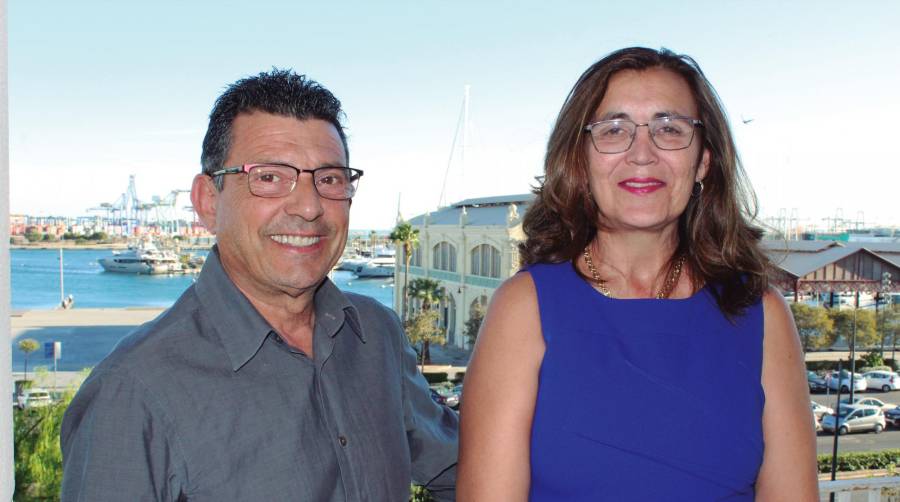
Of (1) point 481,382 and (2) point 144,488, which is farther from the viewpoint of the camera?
(1) point 481,382

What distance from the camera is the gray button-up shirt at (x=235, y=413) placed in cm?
137

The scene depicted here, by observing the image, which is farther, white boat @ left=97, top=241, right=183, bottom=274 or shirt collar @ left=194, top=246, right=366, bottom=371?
white boat @ left=97, top=241, right=183, bottom=274

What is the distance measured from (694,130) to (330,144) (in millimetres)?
925

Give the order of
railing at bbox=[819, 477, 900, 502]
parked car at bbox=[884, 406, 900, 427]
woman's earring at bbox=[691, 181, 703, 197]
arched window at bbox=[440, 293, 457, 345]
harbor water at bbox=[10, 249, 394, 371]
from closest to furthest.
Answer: woman's earring at bbox=[691, 181, 703, 197] < railing at bbox=[819, 477, 900, 502] < parked car at bbox=[884, 406, 900, 427] < arched window at bbox=[440, 293, 457, 345] < harbor water at bbox=[10, 249, 394, 371]

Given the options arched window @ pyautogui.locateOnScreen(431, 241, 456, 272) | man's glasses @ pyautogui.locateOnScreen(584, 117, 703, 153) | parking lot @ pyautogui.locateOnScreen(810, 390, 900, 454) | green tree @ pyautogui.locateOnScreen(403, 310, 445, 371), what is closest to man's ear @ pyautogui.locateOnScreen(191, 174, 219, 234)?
man's glasses @ pyautogui.locateOnScreen(584, 117, 703, 153)

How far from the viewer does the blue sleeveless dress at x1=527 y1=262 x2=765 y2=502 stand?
1.57 m

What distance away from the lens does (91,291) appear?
3246 inches

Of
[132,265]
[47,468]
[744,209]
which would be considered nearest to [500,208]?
[47,468]

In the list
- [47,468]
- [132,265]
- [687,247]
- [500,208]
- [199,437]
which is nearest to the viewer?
Result: [199,437]

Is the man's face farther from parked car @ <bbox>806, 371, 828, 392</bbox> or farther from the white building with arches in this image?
the white building with arches

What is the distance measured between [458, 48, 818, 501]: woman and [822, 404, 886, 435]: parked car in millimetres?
20148

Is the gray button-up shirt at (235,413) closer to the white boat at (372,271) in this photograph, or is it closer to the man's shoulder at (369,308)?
the man's shoulder at (369,308)

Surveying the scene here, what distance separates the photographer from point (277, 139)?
171 centimetres

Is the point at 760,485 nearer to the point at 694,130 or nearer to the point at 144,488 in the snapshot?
the point at 694,130
